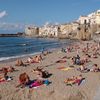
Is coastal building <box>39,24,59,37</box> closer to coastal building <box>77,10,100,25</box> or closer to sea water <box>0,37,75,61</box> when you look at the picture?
coastal building <box>77,10,100,25</box>

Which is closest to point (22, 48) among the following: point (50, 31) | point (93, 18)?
point (93, 18)

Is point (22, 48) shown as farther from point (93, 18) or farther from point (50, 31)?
point (50, 31)

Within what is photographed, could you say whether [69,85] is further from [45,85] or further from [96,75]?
[96,75]

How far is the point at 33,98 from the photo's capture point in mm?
15031

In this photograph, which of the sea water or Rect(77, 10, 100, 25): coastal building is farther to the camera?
Rect(77, 10, 100, 25): coastal building

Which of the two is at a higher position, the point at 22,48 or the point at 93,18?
the point at 93,18

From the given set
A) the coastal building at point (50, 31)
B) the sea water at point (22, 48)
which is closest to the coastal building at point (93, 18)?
the coastal building at point (50, 31)

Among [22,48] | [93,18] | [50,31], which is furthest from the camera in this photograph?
[50,31]

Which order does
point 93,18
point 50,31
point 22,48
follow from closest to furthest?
point 22,48 < point 93,18 < point 50,31

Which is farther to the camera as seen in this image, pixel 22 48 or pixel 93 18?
pixel 93 18

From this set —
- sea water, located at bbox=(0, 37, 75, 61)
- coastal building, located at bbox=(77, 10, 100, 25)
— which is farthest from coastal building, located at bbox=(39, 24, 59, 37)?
sea water, located at bbox=(0, 37, 75, 61)

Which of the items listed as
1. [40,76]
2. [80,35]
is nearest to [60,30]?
[80,35]

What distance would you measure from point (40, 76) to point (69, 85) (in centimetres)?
301

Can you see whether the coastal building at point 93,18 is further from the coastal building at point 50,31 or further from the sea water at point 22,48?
the sea water at point 22,48
